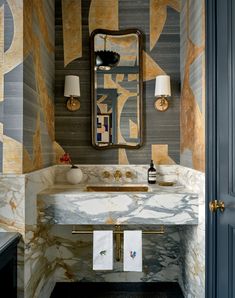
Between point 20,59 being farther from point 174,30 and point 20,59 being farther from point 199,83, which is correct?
point 174,30

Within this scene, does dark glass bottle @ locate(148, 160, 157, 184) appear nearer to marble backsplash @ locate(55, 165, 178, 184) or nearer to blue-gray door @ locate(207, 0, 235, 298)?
marble backsplash @ locate(55, 165, 178, 184)

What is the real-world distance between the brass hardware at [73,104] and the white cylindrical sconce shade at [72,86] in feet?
0.32

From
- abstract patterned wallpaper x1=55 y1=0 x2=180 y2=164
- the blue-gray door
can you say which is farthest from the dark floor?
abstract patterned wallpaper x1=55 y1=0 x2=180 y2=164

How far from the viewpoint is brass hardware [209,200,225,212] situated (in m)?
1.75

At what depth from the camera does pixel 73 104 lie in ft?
8.98

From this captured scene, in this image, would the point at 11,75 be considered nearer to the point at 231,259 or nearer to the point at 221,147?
the point at 221,147

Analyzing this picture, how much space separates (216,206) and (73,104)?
1566 millimetres

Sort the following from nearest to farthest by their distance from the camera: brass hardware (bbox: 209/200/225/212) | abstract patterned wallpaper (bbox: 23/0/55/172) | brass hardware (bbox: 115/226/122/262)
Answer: brass hardware (bbox: 209/200/225/212)
abstract patterned wallpaper (bbox: 23/0/55/172)
brass hardware (bbox: 115/226/122/262)

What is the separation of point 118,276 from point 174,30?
2290mm

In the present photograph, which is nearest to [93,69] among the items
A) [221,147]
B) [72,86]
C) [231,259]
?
[72,86]

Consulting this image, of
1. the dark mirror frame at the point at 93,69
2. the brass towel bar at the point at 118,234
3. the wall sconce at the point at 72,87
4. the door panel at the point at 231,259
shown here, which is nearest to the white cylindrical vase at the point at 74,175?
the dark mirror frame at the point at 93,69

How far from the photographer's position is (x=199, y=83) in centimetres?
213

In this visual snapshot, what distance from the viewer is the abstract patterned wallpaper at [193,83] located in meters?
2.07

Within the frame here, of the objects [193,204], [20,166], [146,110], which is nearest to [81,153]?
[146,110]
